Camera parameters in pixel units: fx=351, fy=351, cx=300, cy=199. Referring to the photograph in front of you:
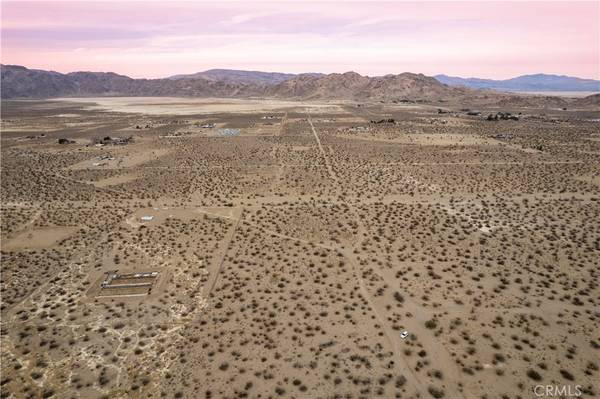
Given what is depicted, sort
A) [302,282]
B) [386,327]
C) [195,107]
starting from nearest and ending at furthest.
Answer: [386,327] → [302,282] → [195,107]

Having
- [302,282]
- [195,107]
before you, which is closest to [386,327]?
[302,282]

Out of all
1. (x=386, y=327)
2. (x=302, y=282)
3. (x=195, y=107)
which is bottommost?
(x=386, y=327)

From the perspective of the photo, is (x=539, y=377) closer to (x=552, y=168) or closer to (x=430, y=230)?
(x=430, y=230)

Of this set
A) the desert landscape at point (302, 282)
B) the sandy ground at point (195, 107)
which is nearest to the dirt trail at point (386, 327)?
the desert landscape at point (302, 282)

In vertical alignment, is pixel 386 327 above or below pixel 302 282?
below

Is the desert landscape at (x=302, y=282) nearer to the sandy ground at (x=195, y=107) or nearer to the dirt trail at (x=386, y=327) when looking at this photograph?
the dirt trail at (x=386, y=327)

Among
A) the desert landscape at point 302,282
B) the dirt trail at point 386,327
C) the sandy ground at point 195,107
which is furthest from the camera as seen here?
the sandy ground at point 195,107

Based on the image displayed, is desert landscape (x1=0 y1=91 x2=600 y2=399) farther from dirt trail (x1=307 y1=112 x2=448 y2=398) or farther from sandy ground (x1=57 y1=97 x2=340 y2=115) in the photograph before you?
sandy ground (x1=57 y1=97 x2=340 y2=115)

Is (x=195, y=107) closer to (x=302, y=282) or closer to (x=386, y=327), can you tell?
(x=302, y=282)

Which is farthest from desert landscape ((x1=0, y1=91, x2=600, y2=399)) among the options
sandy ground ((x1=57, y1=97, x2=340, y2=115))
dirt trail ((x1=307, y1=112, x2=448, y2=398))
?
sandy ground ((x1=57, y1=97, x2=340, y2=115))
